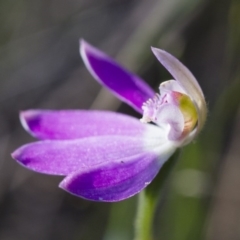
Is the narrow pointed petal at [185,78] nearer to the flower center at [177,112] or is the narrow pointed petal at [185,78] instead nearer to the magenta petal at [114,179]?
the flower center at [177,112]

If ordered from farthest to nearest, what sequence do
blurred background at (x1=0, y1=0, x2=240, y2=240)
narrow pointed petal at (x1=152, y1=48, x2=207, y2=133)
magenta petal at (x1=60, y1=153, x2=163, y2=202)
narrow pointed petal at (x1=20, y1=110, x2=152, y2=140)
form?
blurred background at (x1=0, y1=0, x2=240, y2=240)
narrow pointed petal at (x1=20, y1=110, x2=152, y2=140)
narrow pointed petal at (x1=152, y1=48, x2=207, y2=133)
magenta petal at (x1=60, y1=153, x2=163, y2=202)

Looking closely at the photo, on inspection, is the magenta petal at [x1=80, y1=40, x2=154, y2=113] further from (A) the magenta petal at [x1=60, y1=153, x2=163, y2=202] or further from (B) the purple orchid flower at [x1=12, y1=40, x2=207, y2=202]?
(A) the magenta petal at [x1=60, y1=153, x2=163, y2=202]

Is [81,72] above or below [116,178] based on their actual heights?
above

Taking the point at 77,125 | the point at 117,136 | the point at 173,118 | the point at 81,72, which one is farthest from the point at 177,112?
the point at 81,72

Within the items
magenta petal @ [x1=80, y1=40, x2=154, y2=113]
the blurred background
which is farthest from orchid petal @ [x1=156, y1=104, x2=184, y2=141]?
the blurred background

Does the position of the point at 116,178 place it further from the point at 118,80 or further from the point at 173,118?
the point at 118,80

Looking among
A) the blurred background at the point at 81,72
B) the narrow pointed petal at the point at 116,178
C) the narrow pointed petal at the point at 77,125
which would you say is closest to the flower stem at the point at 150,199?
the narrow pointed petal at the point at 116,178
